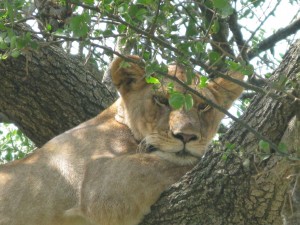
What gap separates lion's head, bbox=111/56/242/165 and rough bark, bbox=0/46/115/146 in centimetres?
62

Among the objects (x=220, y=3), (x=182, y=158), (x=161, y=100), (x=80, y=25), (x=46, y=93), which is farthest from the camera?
(x=46, y=93)

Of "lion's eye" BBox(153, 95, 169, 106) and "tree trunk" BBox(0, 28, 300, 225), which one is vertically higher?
"lion's eye" BBox(153, 95, 169, 106)

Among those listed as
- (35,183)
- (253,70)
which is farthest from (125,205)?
(253,70)

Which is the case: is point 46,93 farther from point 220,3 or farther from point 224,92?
point 220,3

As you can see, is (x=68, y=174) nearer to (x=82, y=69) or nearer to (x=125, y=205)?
(x=125, y=205)

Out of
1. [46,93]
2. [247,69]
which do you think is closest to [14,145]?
[46,93]

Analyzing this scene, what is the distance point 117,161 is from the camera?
607cm

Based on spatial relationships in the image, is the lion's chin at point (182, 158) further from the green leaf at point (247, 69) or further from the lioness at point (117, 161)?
the green leaf at point (247, 69)

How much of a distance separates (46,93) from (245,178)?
281 cm

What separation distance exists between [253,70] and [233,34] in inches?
110

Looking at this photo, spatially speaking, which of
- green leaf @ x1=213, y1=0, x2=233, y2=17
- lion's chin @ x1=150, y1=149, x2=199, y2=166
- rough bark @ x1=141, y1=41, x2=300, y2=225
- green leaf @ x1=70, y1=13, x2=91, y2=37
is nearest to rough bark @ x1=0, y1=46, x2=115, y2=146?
lion's chin @ x1=150, y1=149, x2=199, y2=166

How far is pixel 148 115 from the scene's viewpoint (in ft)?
21.6

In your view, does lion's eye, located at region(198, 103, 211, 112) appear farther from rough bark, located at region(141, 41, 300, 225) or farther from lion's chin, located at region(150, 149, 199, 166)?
rough bark, located at region(141, 41, 300, 225)

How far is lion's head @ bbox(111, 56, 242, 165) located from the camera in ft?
20.0
